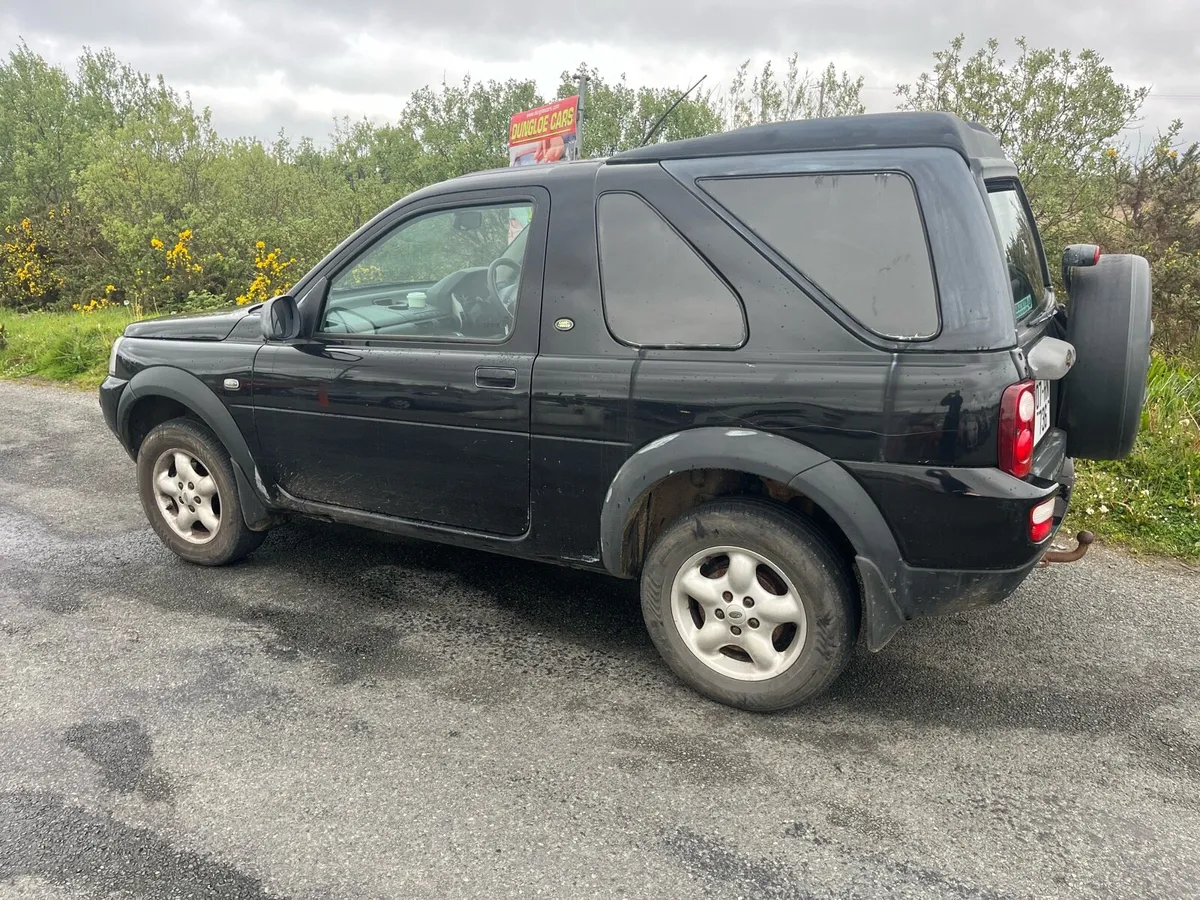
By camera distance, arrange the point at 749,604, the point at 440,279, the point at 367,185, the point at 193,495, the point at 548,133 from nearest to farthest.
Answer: the point at 749,604
the point at 440,279
the point at 193,495
the point at 548,133
the point at 367,185

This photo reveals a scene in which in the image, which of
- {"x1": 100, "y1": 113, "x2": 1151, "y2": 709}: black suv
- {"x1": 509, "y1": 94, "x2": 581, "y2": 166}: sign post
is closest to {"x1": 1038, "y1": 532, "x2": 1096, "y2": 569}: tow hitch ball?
{"x1": 100, "y1": 113, "x2": 1151, "y2": 709}: black suv

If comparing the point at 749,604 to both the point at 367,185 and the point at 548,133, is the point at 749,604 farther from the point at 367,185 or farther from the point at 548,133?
the point at 367,185

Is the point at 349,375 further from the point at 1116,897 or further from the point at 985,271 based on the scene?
the point at 1116,897

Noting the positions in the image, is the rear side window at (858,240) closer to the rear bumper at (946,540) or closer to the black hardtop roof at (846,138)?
the black hardtop roof at (846,138)

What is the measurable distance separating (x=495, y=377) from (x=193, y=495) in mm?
1848

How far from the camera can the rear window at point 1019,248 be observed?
286cm

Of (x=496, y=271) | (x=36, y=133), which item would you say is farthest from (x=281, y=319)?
(x=36, y=133)

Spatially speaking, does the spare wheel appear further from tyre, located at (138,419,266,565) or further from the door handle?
tyre, located at (138,419,266,565)

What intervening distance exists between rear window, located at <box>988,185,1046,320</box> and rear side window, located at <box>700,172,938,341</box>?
0.94 feet

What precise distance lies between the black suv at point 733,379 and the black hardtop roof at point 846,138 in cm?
1

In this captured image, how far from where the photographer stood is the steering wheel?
10.9 ft

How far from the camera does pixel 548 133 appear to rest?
11.5 metres

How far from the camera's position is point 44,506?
206 inches

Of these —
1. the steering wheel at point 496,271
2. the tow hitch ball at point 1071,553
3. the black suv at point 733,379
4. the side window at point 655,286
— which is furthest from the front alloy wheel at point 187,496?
the tow hitch ball at point 1071,553
